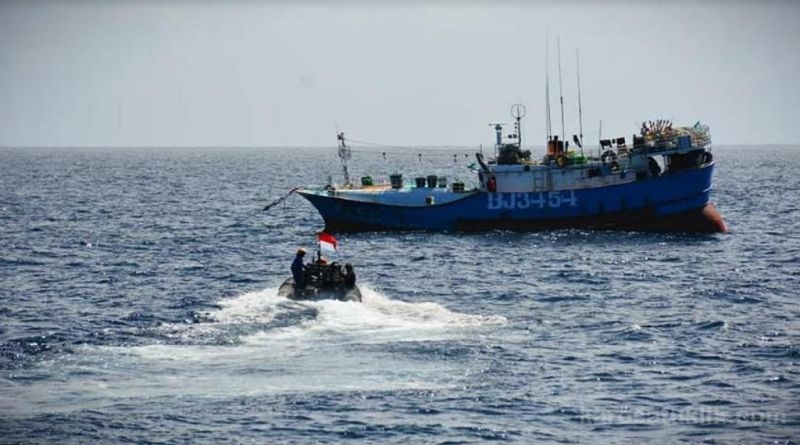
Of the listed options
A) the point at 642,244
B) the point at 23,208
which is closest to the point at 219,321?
the point at 642,244

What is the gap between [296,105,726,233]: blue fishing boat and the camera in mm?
83688

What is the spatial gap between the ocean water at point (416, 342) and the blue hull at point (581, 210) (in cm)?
129

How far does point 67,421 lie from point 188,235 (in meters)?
54.9

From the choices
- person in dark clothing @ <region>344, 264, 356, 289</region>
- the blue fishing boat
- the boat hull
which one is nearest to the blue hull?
the blue fishing boat

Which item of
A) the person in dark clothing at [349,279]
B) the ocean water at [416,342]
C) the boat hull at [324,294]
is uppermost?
the person in dark clothing at [349,279]

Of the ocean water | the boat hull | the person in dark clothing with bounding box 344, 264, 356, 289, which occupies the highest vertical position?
the person in dark clothing with bounding box 344, 264, 356, 289

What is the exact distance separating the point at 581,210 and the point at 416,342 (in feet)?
129

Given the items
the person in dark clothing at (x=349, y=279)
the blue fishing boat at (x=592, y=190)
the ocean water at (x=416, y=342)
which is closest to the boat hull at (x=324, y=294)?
the person in dark clothing at (x=349, y=279)

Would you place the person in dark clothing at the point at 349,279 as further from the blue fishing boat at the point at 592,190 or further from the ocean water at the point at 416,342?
the blue fishing boat at the point at 592,190

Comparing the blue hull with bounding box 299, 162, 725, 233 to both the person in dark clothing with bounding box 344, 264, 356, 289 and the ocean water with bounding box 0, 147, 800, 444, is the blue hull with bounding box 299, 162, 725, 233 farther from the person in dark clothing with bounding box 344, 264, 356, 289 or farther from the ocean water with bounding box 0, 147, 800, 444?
the person in dark clothing with bounding box 344, 264, 356, 289

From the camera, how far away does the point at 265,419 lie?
125 ft

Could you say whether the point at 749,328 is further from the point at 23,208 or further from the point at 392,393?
the point at 23,208

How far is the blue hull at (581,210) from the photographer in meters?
83.9

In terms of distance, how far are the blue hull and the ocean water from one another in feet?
4.22
